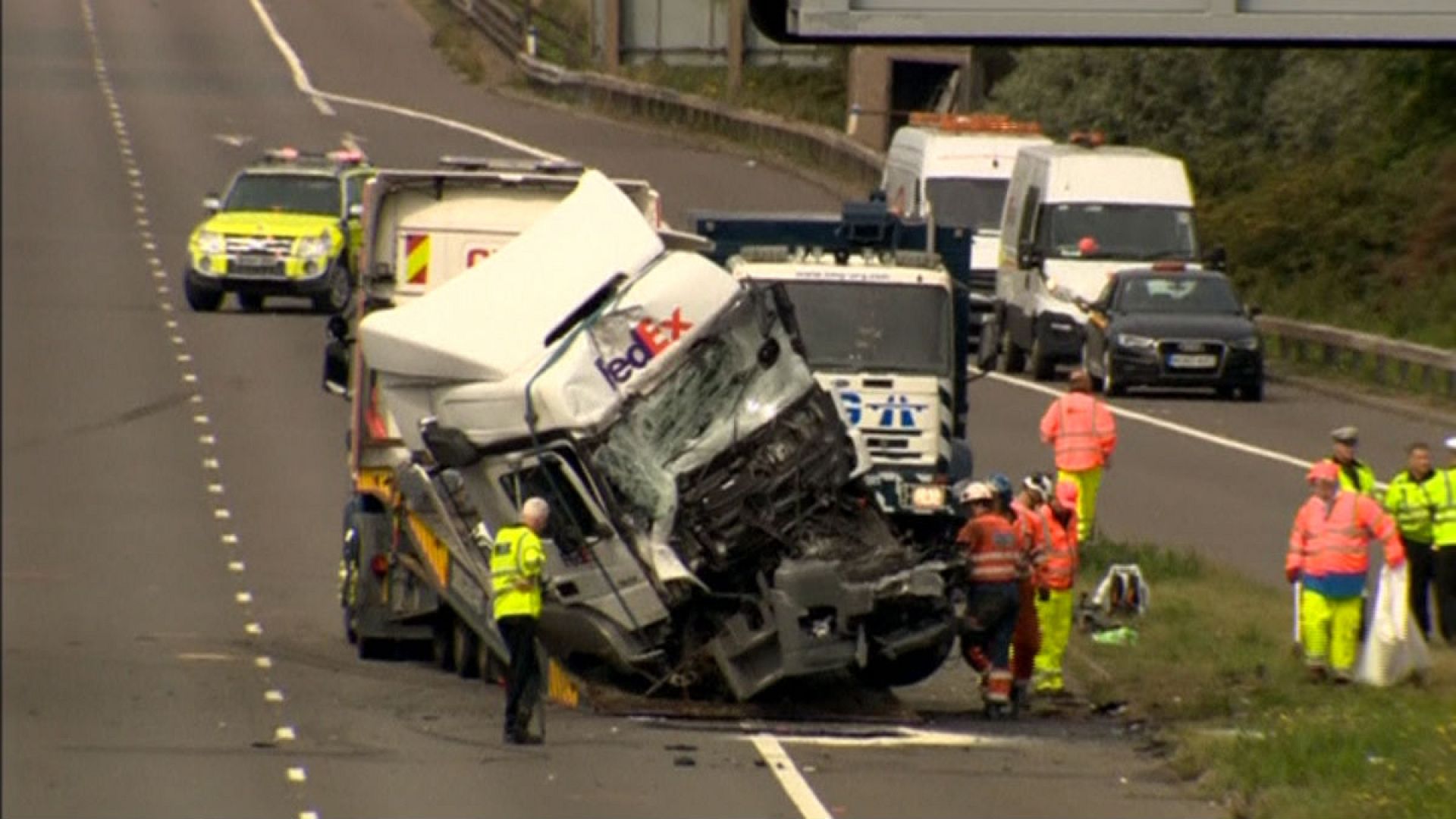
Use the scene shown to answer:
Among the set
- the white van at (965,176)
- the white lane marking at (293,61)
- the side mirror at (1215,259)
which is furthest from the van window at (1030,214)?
the white lane marking at (293,61)

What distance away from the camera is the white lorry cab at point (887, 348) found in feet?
78.8

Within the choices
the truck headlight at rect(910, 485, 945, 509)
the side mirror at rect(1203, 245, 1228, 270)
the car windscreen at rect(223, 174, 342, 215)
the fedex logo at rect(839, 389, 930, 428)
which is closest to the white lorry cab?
the fedex logo at rect(839, 389, 930, 428)

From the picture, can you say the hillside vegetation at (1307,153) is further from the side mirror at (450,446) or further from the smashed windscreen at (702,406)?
the side mirror at (450,446)

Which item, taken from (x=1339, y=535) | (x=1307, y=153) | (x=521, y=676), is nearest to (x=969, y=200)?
(x=1307, y=153)

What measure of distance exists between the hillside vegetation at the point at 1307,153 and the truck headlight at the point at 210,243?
13.2 m

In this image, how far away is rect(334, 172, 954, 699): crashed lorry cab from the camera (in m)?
19.7

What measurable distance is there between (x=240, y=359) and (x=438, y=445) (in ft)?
58.6

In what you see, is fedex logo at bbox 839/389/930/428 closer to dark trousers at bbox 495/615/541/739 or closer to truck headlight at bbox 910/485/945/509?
truck headlight at bbox 910/485/945/509

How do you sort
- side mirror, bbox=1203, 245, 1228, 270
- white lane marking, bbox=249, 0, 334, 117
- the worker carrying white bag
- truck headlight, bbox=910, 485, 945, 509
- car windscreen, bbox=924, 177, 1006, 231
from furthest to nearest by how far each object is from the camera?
white lane marking, bbox=249, 0, 334, 117 → car windscreen, bbox=924, 177, 1006, 231 → side mirror, bbox=1203, 245, 1228, 270 → truck headlight, bbox=910, 485, 945, 509 → the worker carrying white bag

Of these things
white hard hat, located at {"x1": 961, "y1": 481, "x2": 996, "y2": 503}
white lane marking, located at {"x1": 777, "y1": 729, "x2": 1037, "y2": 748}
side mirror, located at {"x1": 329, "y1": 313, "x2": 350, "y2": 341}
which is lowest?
white lane marking, located at {"x1": 777, "y1": 729, "x2": 1037, "y2": 748}

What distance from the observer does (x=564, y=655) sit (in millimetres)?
20500

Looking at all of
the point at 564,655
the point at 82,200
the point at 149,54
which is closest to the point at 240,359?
the point at 564,655

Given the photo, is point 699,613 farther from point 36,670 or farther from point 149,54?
point 149,54

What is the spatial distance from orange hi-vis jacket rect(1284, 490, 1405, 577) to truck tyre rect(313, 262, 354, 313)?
17.3 m
